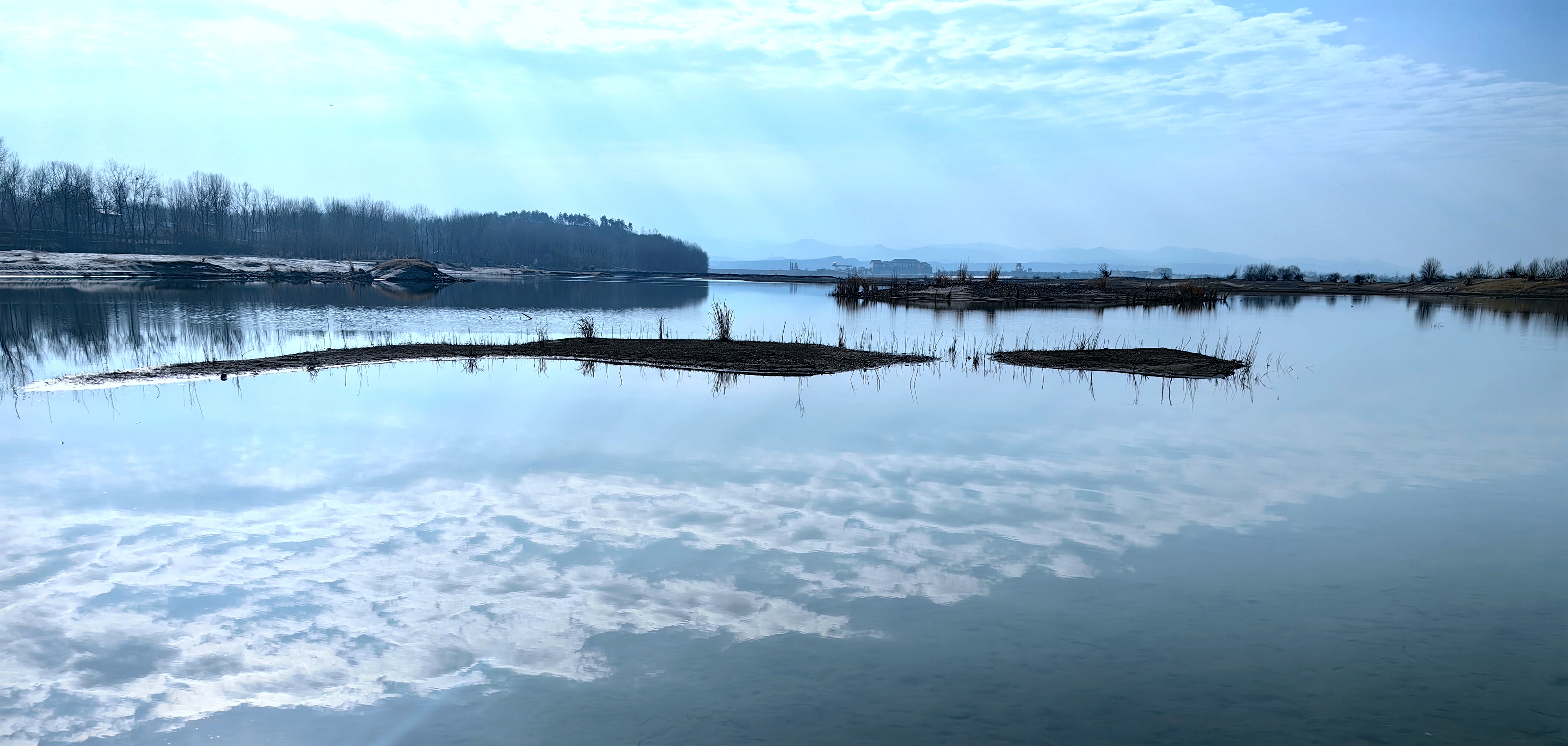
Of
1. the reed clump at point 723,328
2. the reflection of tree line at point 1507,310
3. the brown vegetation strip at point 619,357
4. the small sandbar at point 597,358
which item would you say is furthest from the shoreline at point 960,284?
the small sandbar at point 597,358

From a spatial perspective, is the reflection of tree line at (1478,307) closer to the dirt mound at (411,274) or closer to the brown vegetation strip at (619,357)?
the brown vegetation strip at (619,357)

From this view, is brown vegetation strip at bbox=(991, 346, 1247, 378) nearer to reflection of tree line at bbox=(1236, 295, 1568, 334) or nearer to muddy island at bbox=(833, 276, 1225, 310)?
reflection of tree line at bbox=(1236, 295, 1568, 334)

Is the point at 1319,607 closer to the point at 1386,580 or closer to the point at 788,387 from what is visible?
the point at 1386,580

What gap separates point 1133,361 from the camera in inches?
790

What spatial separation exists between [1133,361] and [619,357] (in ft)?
38.9

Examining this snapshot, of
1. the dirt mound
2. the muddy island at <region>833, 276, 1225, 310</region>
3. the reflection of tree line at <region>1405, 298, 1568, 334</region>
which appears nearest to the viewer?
the reflection of tree line at <region>1405, 298, 1568, 334</region>

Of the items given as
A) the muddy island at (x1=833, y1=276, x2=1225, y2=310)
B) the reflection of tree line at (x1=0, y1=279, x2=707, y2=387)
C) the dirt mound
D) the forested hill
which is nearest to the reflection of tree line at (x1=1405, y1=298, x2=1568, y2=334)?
the muddy island at (x1=833, y1=276, x2=1225, y2=310)

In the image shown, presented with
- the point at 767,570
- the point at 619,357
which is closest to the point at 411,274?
the point at 619,357

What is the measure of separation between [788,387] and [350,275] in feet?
212

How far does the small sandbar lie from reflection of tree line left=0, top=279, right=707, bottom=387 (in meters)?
1.81

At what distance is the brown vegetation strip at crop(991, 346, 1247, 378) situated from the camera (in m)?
18.8

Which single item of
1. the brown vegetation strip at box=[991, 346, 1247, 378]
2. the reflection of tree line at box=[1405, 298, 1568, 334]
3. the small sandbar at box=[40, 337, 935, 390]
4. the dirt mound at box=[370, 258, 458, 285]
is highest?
the dirt mound at box=[370, 258, 458, 285]

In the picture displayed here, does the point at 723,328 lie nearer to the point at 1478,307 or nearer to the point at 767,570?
the point at 767,570

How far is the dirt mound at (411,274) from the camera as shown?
68.8 meters
